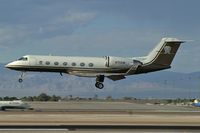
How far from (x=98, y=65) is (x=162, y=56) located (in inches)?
440

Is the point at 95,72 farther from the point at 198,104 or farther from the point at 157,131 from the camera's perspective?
the point at 198,104

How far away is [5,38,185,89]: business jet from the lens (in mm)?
83938

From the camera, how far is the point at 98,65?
8631 centimetres

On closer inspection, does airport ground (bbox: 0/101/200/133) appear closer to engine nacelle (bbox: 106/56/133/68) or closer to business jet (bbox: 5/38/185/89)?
business jet (bbox: 5/38/185/89)

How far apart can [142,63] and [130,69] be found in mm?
3964

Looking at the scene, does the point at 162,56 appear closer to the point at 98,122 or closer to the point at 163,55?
the point at 163,55

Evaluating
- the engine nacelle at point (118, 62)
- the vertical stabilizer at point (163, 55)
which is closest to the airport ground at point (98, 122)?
the engine nacelle at point (118, 62)

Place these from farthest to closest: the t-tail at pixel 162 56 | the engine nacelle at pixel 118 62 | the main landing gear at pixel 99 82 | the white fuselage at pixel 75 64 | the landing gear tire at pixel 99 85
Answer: the t-tail at pixel 162 56 < the engine nacelle at pixel 118 62 < the white fuselage at pixel 75 64 < the main landing gear at pixel 99 82 < the landing gear tire at pixel 99 85

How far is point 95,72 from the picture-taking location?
86.6 metres

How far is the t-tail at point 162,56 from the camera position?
293 ft

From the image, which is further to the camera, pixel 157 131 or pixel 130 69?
pixel 130 69

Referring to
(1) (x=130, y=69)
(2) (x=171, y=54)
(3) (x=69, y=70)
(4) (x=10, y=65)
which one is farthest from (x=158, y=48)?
(4) (x=10, y=65)

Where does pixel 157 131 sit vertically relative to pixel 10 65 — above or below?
below

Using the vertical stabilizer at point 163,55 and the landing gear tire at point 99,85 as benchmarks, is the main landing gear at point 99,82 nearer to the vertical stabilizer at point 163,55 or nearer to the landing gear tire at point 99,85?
the landing gear tire at point 99,85
